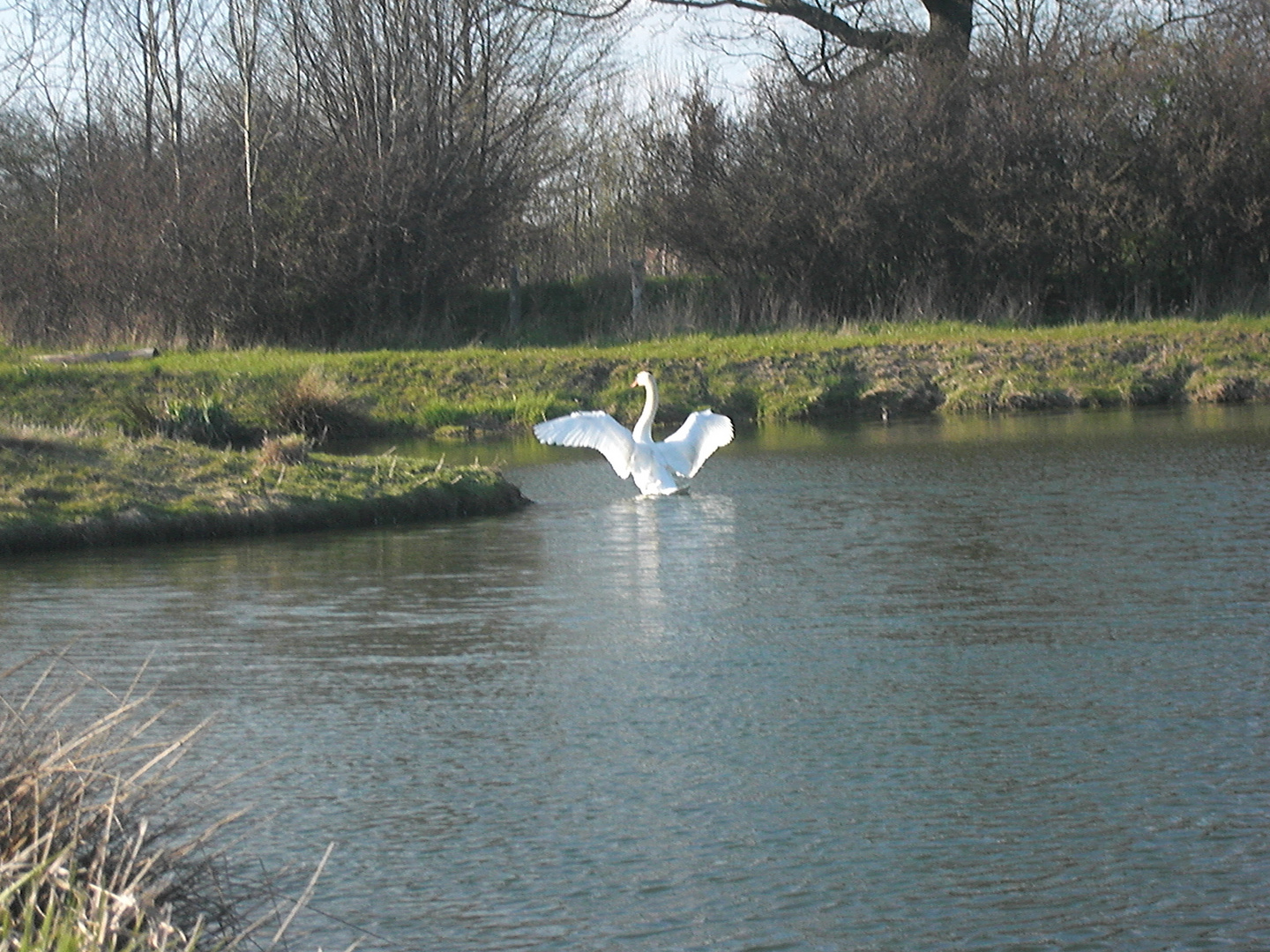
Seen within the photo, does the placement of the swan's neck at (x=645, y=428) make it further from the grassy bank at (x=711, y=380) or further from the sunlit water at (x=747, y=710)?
the grassy bank at (x=711, y=380)

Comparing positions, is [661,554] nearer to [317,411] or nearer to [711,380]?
[317,411]

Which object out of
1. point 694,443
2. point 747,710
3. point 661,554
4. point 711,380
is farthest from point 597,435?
point 711,380

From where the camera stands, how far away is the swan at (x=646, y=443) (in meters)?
14.7

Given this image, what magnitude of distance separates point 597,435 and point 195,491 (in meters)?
3.66

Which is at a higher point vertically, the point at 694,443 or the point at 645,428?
the point at 645,428

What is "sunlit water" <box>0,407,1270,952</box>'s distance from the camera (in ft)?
16.8

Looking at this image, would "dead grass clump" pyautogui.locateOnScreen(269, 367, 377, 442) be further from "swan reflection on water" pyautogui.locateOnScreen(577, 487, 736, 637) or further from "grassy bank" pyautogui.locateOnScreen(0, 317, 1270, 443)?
"swan reflection on water" pyautogui.locateOnScreen(577, 487, 736, 637)

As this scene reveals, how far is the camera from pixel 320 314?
28.4 metres

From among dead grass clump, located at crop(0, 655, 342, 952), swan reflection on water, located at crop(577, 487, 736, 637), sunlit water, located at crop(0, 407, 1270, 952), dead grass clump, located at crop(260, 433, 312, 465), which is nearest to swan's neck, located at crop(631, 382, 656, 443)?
swan reflection on water, located at crop(577, 487, 736, 637)

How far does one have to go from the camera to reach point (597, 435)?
15.0 m

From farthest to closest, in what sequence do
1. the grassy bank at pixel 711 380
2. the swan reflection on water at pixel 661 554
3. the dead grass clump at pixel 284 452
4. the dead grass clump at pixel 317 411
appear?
the grassy bank at pixel 711 380, the dead grass clump at pixel 317 411, the dead grass clump at pixel 284 452, the swan reflection on water at pixel 661 554

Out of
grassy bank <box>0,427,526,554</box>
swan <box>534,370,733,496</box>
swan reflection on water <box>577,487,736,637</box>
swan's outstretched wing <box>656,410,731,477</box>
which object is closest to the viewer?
swan reflection on water <box>577,487,736,637</box>

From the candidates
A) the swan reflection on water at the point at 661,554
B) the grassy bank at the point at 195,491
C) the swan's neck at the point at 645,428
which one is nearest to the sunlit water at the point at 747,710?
the swan reflection on water at the point at 661,554

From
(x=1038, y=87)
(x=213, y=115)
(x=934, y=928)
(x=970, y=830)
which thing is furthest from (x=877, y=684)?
(x=213, y=115)
